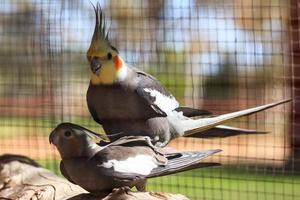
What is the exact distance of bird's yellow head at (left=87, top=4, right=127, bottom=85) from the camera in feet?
3.65

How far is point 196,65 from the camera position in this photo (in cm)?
138

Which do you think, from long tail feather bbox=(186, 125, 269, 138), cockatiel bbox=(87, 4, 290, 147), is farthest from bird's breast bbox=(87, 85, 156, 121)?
long tail feather bbox=(186, 125, 269, 138)

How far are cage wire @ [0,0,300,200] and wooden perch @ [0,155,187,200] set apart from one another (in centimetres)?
6

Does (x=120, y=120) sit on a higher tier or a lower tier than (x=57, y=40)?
lower

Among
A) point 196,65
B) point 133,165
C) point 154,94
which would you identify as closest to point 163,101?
point 154,94

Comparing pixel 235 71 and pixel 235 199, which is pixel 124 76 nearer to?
pixel 235 71

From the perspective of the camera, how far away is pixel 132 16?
1.38m

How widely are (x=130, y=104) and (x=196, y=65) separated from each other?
30cm

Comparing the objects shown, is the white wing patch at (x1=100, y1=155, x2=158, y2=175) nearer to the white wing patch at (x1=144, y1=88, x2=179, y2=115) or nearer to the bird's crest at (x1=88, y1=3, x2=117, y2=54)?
the white wing patch at (x1=144, y1=88, x2=179, y2=115)

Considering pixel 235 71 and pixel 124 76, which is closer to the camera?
pixel 124 76

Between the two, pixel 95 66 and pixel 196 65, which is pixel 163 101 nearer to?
pixel 95 66

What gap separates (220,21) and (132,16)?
0.19 meters

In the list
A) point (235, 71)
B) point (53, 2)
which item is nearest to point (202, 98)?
point (235, 71)

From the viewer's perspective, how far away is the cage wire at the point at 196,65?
1318 mm
